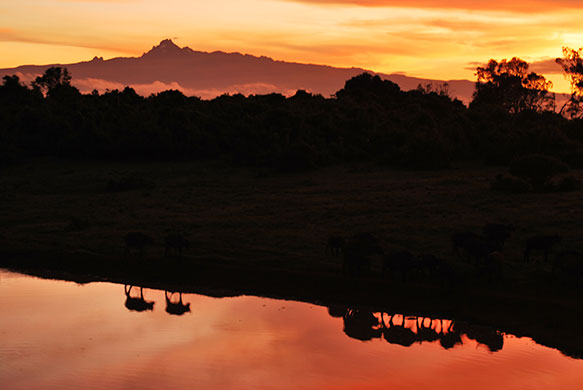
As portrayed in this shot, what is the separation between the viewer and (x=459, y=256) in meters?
23.2

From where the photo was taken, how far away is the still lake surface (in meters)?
14.9

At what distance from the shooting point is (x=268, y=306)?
20469mm

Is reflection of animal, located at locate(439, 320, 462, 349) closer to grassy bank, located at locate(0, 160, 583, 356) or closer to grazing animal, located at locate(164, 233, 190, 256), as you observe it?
grassy bank, located at locate(0, 160, 583, 356)

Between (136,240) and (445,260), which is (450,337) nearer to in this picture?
(445,260)

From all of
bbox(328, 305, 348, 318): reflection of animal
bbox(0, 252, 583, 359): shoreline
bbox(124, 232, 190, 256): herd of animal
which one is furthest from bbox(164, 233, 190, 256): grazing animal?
bbox(328, 305, 348, 318): reflection of animal

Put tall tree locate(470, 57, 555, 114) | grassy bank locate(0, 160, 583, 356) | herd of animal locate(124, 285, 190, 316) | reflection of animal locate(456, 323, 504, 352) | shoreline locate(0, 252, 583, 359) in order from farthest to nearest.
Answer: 1. tall tree locate(470, 57, 555, 114)
2. herd of animal locate(124, 285, 190, 316)
3. grassy bank locate(0, 160, 583, 356)
4. shoreline locate(0, 252, 583, 359)
5. reflection of animal locate(456, 323, 504, 352)

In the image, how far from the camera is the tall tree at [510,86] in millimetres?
74562

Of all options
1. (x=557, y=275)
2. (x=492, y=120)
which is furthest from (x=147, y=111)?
(x=557, y=275)

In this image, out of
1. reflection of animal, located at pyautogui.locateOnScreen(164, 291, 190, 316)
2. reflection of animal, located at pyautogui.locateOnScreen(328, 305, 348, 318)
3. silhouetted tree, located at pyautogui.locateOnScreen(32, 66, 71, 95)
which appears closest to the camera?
reflection of animal, located at pyautogui.locateOnScreen(328, 305, 348, 318)

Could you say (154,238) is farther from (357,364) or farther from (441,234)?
(357,364)

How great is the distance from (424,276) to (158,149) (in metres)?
34.1

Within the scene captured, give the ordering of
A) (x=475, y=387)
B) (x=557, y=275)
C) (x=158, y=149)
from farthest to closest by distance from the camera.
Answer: (x=158, y=149)
(x=557, y=275)
(x=475, y=387)

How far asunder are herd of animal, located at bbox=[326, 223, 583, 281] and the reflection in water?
2386mm

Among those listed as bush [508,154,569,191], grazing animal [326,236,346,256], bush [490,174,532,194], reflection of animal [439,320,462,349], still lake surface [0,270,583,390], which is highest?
bush [508,154,569,191]
